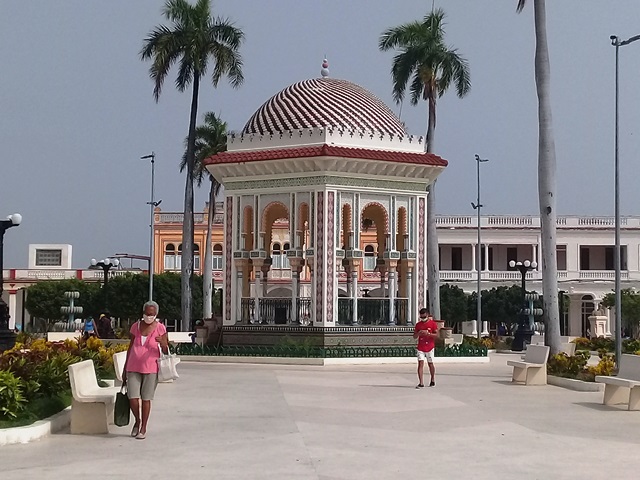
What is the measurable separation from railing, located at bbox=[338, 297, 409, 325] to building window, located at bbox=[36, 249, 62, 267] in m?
54.3

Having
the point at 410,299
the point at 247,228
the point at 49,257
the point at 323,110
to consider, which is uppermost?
the point at 323,110

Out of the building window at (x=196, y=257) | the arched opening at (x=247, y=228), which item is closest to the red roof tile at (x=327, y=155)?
the arched opening at (x=247, y=228)

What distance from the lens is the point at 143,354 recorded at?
13.1 meters

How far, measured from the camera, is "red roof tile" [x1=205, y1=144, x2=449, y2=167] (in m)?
29.7

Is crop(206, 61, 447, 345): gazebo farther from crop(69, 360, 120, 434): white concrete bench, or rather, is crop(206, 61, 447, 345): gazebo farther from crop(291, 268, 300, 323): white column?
crop(69, 360, 120, 434): white concrete bench

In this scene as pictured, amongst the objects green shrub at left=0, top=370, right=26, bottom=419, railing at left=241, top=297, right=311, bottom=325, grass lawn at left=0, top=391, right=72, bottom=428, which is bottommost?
grass lawn at left=0, top=391, right=72, bottom=428

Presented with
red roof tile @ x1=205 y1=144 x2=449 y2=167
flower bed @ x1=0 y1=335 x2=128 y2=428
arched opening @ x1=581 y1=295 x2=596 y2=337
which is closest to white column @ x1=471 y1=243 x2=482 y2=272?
arched opening @ x1=581 y1=295 x2=596 y2=337

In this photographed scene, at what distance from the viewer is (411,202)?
104 feet

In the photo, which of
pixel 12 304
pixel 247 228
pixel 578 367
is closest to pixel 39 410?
pixel 578 367

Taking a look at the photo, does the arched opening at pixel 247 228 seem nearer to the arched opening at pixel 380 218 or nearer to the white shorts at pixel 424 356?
the arched opening at pixel 380 218

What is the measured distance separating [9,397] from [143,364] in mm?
1609

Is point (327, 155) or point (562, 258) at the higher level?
point (327, 155)

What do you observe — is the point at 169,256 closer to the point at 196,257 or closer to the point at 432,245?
the point at 196,257

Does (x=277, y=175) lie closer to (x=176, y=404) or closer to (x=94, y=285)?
(x=176, y=404)
